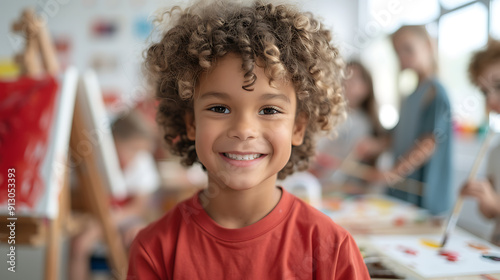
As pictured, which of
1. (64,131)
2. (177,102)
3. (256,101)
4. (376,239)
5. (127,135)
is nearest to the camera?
(256,101)

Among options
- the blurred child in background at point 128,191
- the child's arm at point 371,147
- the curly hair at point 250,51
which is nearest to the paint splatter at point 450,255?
the curly hair at point 250,51

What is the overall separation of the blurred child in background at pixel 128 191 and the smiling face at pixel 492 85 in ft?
5.36

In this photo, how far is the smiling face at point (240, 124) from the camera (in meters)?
0.67

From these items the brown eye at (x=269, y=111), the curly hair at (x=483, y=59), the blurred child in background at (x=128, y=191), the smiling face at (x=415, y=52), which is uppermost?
the smiling face at (x=415, y=52)

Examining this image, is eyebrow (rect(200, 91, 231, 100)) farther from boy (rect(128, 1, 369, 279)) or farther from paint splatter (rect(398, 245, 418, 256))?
paint splatter (rect(398, 245, 418, 256))

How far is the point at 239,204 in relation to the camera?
2.47 feet

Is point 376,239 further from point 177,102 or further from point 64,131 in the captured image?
point 64,131

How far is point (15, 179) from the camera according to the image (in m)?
1.25

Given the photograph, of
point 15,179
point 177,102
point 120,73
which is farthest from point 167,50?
point 120,73

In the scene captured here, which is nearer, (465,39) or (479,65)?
(479,65)

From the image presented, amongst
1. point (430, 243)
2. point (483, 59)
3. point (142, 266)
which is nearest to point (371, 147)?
point (483, 59)

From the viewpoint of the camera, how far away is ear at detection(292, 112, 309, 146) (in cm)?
80

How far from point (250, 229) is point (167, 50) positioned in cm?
36

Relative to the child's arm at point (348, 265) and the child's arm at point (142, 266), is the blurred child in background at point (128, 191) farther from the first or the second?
the child's arm at point (348, 265)
